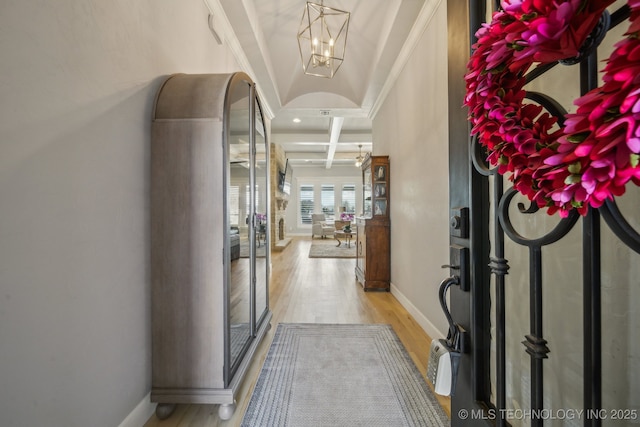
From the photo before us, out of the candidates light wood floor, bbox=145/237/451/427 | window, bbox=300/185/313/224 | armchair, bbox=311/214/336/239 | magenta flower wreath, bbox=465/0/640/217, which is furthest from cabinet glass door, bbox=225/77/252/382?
window, bbox=300/185/313/224

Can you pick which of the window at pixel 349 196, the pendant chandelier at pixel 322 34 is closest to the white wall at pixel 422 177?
the pendant chandelier at pixel 322 34

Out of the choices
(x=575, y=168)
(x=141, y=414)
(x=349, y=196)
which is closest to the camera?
(x=575, y=168)

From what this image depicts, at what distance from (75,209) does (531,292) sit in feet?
4.78

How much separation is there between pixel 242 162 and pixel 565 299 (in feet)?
5.62

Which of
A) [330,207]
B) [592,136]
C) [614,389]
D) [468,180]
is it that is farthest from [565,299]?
[330,207]

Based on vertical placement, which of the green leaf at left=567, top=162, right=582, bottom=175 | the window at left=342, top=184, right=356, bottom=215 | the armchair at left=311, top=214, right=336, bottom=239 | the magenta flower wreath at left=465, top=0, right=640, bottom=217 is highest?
the window at left=342, top=184, right=356, bottom=215

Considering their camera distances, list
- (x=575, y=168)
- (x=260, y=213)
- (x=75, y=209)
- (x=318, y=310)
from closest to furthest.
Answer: (x=575, y=168) < (x=75, y=209) < (x=260, y=213) < (x=318, y=310)

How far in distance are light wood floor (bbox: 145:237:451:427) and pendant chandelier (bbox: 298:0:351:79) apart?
2318 millimetres

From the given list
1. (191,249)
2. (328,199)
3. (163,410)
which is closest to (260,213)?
(191,249)

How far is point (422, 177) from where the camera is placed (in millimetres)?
2672

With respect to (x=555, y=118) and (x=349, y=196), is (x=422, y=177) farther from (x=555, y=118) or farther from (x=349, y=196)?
(x=349, y=196)

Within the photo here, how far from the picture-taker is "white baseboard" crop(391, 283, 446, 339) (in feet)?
7.79

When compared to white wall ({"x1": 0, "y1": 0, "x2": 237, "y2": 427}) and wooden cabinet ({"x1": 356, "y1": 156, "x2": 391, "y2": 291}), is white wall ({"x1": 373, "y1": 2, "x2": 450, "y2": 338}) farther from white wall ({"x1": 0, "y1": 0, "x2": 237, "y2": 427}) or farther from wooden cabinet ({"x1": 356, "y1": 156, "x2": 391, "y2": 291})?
white wall ({"x1": 0, "y1": 0, "x2": 237, "y2": 427})

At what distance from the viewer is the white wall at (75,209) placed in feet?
2.91
